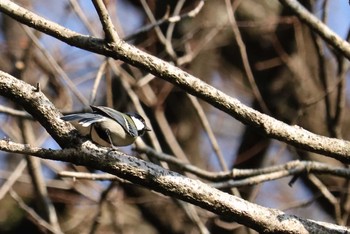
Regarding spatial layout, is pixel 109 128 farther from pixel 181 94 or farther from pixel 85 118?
pixel 181 94

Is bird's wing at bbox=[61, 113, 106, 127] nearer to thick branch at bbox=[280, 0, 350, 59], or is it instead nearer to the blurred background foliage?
thick branch at bbox=[280, 0, 350, 59]

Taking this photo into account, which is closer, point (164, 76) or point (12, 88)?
point (12, 88)

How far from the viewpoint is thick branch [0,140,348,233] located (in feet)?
5.85

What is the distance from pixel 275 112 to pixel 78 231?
5.14ft

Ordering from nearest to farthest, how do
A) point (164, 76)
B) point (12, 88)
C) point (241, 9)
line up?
point (12, 88) < point (164, 76) < point (241, 9)

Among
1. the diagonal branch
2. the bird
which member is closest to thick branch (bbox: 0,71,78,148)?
the bird

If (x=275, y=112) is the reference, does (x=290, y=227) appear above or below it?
below

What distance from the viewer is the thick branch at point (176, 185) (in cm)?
178

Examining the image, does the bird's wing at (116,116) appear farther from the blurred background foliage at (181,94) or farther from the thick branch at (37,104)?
the blurred background foliage at (181,94)

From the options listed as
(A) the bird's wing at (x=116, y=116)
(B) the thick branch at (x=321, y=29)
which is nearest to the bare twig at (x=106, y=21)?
(A) the bird's wing at (x=116, y=116)

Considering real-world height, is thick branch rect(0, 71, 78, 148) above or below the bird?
below

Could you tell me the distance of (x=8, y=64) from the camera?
14.6 ft

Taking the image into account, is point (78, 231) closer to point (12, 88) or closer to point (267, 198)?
point (267, 198)

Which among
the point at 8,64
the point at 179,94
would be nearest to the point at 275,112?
the point at 179,94
